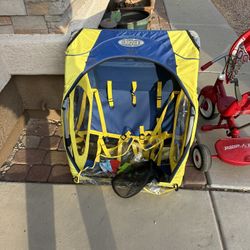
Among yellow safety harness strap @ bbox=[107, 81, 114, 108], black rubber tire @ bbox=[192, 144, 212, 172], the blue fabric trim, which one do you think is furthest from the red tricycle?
yellow safety harness strap @ bbox=[107, 81, 114, 108]

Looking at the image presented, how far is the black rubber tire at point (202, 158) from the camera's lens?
2273mm

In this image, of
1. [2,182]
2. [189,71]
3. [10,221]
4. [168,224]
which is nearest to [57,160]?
[2,182]

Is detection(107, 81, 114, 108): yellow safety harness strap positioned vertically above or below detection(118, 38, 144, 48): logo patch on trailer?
below

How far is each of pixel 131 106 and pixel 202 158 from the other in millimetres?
712

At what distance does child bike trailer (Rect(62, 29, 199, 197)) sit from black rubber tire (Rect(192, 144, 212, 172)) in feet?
0.52

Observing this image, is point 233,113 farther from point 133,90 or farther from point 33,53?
point 33,53

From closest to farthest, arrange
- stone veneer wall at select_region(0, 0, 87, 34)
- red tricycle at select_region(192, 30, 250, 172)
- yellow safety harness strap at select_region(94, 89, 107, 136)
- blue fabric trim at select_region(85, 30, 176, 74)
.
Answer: blue fabric trim at select_region(85, 30, 176, 74) < red tricycle at select_region(192, 30, 250, 172) < stone veneer wall at select_region(0, 0, 87, 34) < yellow safety harness strap at select_region(94, 89, 107, 136)

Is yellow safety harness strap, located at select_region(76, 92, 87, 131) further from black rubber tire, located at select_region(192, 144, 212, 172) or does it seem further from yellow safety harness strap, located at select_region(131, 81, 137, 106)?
black rubber tire, located at select_region(192, 144, 212, 172)

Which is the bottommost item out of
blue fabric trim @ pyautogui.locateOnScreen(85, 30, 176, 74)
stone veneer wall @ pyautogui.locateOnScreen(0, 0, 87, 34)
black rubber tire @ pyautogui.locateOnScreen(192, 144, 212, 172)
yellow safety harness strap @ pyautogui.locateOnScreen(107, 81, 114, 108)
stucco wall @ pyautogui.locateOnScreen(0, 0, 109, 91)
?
black rubber tire @ pyautogui.locateOnScreen(192, 144, 212, 172)

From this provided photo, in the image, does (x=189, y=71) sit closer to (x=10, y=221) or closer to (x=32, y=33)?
(x=32, y=33)

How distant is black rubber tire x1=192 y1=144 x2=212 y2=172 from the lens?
2273 mm

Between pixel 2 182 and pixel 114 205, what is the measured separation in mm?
916

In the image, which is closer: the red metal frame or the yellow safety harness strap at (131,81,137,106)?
the red metal frame

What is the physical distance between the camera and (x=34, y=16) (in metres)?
2.39
